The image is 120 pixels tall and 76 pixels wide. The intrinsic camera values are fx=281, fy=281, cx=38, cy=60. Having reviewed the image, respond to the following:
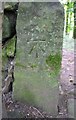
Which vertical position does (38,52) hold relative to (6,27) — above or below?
below

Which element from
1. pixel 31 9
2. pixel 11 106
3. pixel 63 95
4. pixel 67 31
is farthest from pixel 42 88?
pixel 67 31

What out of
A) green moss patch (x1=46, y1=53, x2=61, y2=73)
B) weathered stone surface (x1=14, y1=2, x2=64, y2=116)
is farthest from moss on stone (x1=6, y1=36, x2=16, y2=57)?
green moss patch (x1=46, y1=53, x2=61, y2=73)

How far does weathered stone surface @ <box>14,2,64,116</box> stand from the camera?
8.06 feet

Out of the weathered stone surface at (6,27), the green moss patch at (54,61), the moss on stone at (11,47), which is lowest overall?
the green moss patch at (54,61)

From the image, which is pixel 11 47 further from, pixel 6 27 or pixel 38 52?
pixel 38 52

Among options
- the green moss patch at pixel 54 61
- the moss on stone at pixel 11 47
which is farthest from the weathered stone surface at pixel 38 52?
the moss on stone at pixel 11 47

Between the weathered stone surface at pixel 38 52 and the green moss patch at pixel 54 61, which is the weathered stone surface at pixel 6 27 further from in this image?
the green moss patch at pixel 54 61

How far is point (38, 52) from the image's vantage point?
253 centimetres

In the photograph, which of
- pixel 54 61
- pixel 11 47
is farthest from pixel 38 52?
pixel 11 47

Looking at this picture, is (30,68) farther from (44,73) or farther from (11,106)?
(11,106)

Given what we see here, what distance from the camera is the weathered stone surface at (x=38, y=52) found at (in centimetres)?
246

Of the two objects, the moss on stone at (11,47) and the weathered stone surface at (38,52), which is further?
the moss on stone at (11,47)

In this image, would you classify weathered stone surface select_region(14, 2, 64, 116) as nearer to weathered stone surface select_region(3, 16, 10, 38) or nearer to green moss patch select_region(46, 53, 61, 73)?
green moss patch select_region(46, 53, 61, 73)

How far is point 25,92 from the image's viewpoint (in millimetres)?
2646
